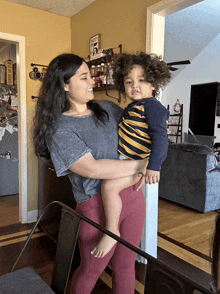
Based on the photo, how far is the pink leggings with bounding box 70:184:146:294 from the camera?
1095 millimetres

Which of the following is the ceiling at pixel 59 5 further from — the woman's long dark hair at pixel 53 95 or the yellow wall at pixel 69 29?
the woman's long dark hair at pixel 53 95

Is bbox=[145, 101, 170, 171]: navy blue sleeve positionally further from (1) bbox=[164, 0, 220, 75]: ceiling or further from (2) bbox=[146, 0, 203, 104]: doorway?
(1) bbox=[164, 0, 220, 75]: ceiling

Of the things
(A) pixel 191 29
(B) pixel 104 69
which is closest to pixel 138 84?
(B) pixel 104 69

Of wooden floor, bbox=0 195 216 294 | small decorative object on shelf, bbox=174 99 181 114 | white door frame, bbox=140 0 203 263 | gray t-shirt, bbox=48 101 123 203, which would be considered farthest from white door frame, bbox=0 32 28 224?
small decorative object on shelf, bbox=174 99 181 114

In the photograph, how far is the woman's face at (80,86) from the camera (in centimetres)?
106

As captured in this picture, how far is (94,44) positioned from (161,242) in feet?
7.41

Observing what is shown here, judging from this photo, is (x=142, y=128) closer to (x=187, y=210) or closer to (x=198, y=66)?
(x=187, y=210)

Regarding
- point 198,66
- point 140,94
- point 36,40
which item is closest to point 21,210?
point 36,40

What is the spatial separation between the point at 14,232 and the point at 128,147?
7.69ft

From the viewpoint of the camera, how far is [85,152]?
1.00 meters

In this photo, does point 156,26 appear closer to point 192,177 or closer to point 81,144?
point 81,144

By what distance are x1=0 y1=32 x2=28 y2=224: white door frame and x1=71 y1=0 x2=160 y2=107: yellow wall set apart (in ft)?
2.30

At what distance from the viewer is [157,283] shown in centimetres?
64

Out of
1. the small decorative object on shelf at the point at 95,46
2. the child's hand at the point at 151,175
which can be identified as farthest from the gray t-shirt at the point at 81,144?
the small decorative object on shelf at the point at 95,46
